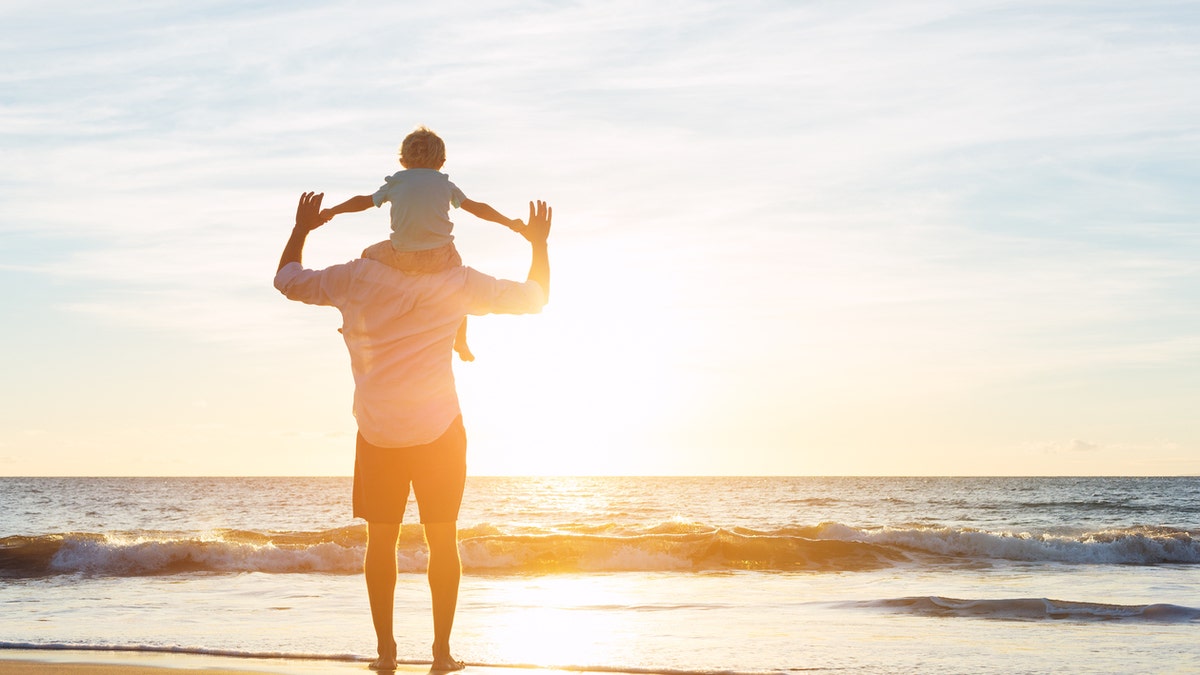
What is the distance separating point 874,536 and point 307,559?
8.32m

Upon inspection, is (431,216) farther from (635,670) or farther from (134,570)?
(134,570)

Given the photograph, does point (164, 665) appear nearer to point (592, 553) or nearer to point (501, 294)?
point (501, 294)

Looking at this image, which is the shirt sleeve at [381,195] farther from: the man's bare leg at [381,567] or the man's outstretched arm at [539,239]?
the man's bare leg at [381,567]

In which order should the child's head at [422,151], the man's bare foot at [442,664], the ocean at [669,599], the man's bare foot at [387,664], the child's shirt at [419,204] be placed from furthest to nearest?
the ocean at [669,599] < the man's bare foot at [387,664] < the man's bare foot at [442,664] < the child's head at [422,151] < the child's shirt at [419,204]

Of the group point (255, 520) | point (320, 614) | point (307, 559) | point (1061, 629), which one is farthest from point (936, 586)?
point (255, 520)

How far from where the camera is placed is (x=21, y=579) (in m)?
12.0

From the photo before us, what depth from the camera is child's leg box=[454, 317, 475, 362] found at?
3.79m

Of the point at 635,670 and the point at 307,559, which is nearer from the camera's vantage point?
the point at 635,670

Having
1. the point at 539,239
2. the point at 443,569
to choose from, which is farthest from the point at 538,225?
the point at 443,569

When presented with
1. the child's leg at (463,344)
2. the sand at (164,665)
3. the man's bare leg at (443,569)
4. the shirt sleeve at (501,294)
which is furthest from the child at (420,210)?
the sand at (164,665)

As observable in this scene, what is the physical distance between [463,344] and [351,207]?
0.61m

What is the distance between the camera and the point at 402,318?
3.63 m

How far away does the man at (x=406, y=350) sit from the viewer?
3625 mm

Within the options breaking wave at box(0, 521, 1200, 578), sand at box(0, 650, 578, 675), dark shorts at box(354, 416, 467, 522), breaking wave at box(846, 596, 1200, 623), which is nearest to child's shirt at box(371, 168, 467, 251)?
dark shorts at box(354, 416, 467, 522)
